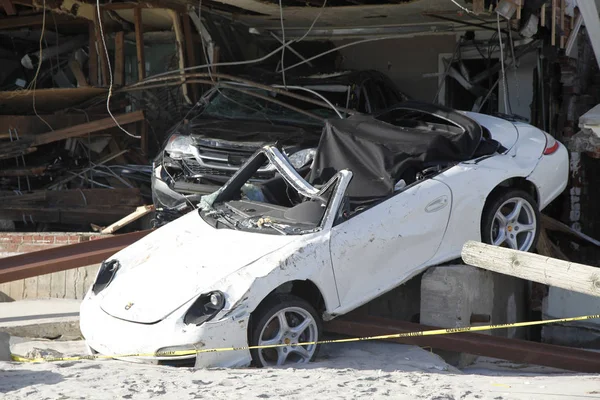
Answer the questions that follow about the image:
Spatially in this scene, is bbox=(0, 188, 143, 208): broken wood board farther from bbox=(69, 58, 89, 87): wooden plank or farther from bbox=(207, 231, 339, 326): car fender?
bbox=(207, 231, 339, 326): car fender

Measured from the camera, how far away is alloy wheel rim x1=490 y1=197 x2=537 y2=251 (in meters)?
9.19

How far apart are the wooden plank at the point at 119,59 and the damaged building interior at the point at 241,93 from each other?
0.02 meters

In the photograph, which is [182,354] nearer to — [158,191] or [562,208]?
[158,191]

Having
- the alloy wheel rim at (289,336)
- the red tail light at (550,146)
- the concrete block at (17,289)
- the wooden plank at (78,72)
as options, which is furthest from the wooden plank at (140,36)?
the alloy wheel rim at (289,336)

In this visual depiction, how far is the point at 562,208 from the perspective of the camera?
13.9 m

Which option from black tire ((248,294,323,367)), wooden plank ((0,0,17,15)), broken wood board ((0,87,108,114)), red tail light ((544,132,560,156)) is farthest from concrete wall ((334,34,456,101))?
black tire ((248,294,323,367))

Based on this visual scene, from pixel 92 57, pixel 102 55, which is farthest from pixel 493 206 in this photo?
pixel 92 57

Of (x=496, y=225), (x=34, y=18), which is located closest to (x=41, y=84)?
(x=34, y=18)

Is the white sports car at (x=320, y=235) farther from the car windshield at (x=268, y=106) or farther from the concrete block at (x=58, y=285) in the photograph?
the car windshield at (x=268, y=106)

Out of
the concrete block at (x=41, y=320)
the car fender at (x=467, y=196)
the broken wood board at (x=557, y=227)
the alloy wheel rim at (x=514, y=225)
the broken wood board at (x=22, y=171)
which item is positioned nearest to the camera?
the car fender at (x=467, y=196)

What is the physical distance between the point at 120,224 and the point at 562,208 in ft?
21.2

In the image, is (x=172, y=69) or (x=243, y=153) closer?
(x=243, y=153)

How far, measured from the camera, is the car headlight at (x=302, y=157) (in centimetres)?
1019

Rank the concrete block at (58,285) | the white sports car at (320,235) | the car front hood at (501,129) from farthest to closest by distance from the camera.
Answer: the concrete block at (58,285), the car front hood at (501,129), the white sports car at (320,235)
